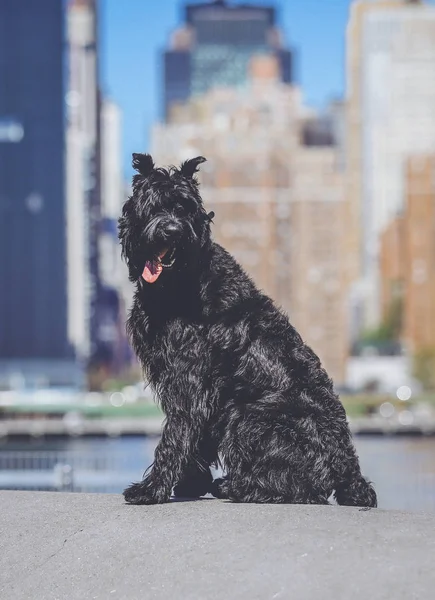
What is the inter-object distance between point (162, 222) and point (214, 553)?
64.9 inches

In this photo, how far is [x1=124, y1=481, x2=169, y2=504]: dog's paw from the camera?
23.3ft

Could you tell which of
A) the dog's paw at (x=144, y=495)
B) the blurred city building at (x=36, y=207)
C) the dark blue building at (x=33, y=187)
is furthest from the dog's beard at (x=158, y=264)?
the dark blue building at (x=33, y=187)

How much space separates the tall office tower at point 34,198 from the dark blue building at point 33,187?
0.13 metres

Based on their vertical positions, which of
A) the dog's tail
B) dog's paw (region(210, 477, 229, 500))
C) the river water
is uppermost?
the dog's tail

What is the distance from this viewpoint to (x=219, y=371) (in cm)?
711

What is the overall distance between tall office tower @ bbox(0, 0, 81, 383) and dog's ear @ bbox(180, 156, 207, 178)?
181m

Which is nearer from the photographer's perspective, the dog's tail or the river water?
the dog's tail

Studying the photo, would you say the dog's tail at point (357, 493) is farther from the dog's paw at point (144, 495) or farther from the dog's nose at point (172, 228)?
the dog's nose at point (172, 228)

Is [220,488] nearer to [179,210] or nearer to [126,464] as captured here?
[179,210]

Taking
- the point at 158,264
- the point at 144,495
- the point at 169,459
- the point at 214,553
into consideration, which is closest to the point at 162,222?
the point at 158,264

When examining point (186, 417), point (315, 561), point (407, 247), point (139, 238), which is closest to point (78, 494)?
point (186, 417)

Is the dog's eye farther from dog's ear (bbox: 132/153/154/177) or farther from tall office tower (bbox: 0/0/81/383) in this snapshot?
tall office tower (bbox: 0/0/81/383)

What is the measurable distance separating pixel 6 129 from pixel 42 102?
637cm

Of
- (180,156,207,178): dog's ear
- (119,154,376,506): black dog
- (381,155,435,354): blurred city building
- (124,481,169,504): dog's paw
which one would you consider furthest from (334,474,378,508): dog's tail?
(381,155,435,354): blurred city building
